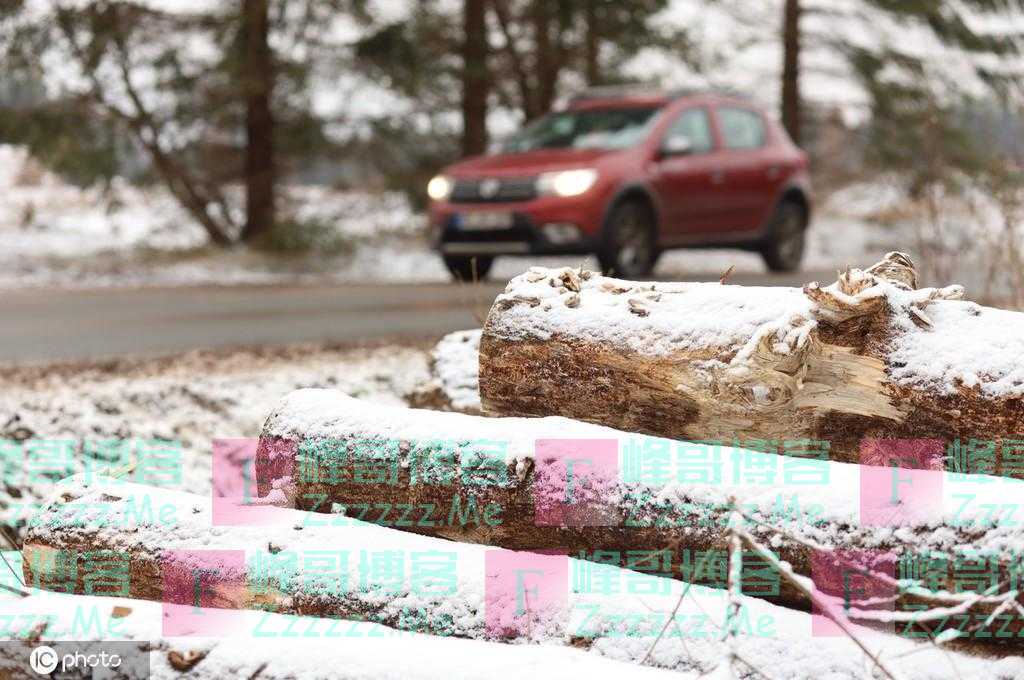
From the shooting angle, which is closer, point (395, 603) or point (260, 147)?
point (395, 603)

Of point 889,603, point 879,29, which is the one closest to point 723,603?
point 889,603

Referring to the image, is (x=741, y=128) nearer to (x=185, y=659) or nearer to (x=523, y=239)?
(x=523, y=239)

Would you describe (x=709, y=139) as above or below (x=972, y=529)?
above

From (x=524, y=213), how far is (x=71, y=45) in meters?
7.53

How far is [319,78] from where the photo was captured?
16.8m

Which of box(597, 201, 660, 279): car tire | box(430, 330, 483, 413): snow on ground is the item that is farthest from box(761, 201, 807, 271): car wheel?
box(430, 330, 483, 413): snow on ground

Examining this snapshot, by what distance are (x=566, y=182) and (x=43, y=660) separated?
8.53 metres

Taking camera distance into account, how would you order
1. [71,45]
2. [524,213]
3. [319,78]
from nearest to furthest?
[524,213]
[71,45]
[319,78]

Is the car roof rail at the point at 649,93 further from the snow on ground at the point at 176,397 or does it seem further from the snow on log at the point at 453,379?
the snow on log at the point at 453,379

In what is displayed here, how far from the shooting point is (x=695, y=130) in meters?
12.3

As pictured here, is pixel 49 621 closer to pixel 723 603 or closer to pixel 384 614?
pixel 384 614

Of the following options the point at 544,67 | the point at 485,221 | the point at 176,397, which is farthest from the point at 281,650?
the point at 544,67

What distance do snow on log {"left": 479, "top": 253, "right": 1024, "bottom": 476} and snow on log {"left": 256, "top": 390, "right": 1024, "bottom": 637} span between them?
399 millimetres

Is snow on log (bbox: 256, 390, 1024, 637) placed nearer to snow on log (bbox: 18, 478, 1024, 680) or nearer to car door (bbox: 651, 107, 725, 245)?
snow on log (bbox: 18, 478, 1024, 680)
